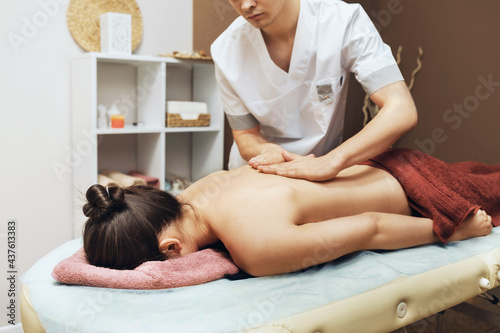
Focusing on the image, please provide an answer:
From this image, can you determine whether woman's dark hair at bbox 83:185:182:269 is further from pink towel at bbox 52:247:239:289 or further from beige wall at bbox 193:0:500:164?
beige wall at bbox 193:0:500:164

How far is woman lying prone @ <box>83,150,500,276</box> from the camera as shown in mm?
1131

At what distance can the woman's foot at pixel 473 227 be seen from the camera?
1.43 m

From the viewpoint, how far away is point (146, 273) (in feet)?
3.59

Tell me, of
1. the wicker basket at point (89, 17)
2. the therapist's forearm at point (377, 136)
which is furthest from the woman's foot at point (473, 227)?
the wicker basket at point (89, 17)

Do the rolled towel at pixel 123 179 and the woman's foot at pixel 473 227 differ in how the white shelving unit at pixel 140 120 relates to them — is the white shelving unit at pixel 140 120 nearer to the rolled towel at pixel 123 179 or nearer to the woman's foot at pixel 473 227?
the rolled towel at pixel 123 179

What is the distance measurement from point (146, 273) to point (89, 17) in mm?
1886

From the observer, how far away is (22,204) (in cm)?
245

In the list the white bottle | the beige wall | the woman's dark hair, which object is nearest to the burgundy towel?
the woman's dark hair

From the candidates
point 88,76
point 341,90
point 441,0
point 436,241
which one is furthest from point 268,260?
point 441,0

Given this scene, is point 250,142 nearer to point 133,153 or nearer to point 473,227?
point 473,227

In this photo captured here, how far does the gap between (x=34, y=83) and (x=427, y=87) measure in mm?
2284

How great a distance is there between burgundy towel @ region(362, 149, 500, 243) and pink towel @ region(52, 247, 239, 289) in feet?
2.10

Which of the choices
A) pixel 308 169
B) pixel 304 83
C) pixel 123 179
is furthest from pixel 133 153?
pixel 308 169

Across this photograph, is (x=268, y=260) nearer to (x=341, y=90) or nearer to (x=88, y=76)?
(x=341, y=90)
